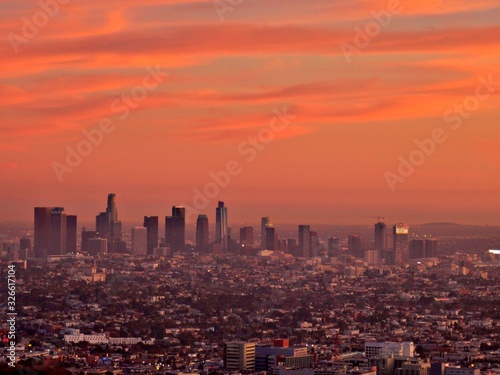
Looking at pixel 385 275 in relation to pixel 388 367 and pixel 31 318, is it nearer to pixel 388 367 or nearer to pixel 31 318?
pixel 31 318

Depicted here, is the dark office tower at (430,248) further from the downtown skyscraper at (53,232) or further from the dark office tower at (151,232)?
the downtown skyscraper at (53,232)

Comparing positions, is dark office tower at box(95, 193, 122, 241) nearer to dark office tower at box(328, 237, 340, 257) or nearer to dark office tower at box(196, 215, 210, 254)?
dark office tower at box(196, 215, 210, 254)

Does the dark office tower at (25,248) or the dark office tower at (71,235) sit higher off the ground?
the dark office tower at (71,235)

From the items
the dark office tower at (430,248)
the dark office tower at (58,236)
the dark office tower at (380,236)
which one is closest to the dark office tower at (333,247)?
the dark office tower at (380,236)

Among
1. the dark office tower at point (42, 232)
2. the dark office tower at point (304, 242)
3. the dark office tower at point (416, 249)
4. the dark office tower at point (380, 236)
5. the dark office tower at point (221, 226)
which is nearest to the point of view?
the dark office tower at point (42, 232)

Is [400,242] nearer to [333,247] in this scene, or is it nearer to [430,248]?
[430,248]

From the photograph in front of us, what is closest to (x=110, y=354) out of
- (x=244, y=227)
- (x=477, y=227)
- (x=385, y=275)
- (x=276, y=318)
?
(x=276, y=318)

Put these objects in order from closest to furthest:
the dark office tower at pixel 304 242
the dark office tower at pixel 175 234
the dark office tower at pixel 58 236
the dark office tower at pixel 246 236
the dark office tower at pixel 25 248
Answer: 1. the dark office tower at pixel 25 248
2. the dark office tower at pixel 58 236
3. the dark office tower at pixel 175 234
4. the dark office tower at pixel 304 242
5. the dark office tower at pixel 246 236
